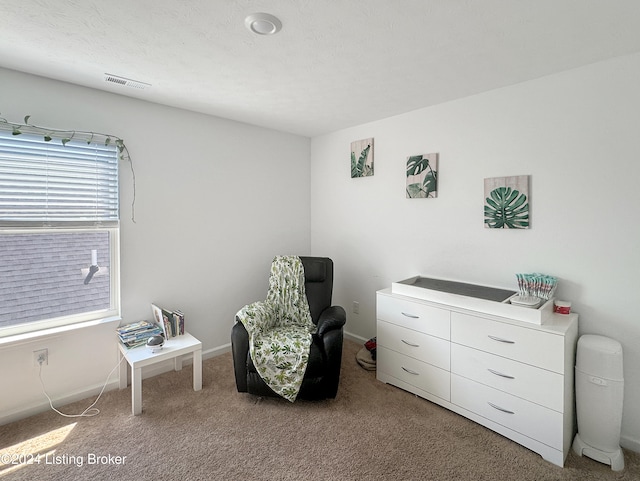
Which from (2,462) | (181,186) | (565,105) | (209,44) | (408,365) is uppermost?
(209,44)

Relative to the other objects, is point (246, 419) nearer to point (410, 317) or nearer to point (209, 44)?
point (410, 317)

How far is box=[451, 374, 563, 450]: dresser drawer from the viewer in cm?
184

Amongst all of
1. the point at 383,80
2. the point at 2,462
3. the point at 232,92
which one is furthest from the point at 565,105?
the point at 2,462

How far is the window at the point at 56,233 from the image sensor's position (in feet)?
7.14

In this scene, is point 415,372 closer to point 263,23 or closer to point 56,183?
point 263,23

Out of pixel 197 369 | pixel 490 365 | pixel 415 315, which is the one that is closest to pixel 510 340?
pixel 490 365

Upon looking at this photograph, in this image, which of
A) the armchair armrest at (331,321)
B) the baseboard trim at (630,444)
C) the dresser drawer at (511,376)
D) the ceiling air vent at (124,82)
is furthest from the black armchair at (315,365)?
the ceiling air vent at (124,82)

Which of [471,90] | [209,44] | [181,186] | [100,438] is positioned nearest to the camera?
[209,44]

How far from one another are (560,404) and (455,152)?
75.5 inches

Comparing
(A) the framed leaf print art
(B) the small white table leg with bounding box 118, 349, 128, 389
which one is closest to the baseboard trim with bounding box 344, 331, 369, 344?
(A) the framed leaf print art

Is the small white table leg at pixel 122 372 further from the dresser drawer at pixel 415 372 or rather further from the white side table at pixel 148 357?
the dresser drawer at pixel 415 372

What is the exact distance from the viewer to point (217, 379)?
2746 millimetres

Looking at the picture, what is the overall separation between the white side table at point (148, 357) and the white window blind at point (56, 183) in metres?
1.06

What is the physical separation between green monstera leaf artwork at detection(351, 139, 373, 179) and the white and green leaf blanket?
1.17m
